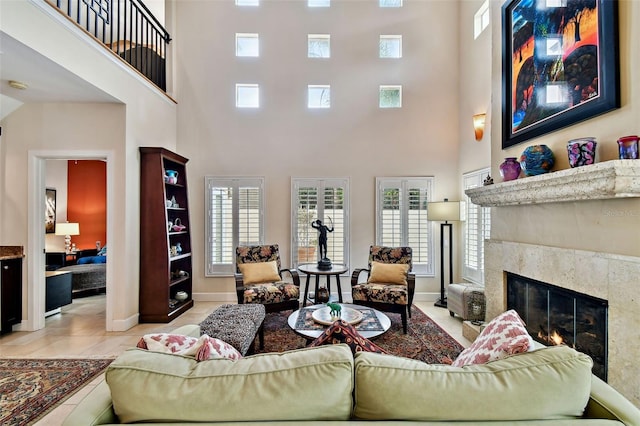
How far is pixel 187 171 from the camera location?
5.29 metres

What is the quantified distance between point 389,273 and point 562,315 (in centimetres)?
203

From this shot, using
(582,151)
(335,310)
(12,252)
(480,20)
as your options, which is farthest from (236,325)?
(480,20)

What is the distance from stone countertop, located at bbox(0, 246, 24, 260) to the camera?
12.3 feet

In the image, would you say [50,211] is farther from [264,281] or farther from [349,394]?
[349,394]

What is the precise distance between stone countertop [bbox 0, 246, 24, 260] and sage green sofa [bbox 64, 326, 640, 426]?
155 inches

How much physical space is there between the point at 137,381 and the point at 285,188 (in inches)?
174

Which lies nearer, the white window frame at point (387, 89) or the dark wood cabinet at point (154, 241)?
the dark wood cabinet at point (154, 241)

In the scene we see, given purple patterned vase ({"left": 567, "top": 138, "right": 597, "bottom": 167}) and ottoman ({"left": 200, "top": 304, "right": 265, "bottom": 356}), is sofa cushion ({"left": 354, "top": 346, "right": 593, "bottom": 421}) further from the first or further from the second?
purple patterned vase ({"left": 567, "top": 138, "right": 597, "bottom": 167})

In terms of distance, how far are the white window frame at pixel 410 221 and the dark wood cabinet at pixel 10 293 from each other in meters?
4.80

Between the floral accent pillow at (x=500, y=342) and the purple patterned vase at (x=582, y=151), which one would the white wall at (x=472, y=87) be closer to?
the purple patterned vase at (x=582, y=151)

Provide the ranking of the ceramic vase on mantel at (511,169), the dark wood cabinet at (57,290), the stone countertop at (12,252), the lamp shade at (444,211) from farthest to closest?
the lamp shade at (444,211), the dark wood cabinet at (57,290), the stone countertop at (12,252), the ceramic vase on mantel at (511,169)

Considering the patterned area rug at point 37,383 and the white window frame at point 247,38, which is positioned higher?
the white window frame at point 247,38

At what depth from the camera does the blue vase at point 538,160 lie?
2566mm

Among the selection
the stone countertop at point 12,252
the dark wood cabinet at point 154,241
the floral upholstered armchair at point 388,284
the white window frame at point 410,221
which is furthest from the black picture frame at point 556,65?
the stone countertop at point 12,252
